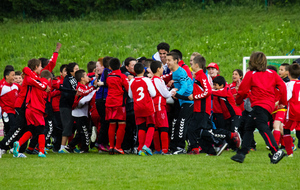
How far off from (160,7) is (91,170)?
30.2 m

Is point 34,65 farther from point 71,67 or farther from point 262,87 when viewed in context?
point 262,87

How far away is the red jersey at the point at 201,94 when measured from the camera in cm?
834

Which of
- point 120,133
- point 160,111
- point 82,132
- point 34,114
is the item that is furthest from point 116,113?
point 34,114

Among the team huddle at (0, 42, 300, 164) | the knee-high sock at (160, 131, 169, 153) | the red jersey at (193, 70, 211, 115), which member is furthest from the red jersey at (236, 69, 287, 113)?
the knee-high sock at (160, 131, 169, 153)

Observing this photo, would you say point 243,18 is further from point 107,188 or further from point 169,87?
point 107,188

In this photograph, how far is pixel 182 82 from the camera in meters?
8.80

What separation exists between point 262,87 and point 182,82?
7.29ft

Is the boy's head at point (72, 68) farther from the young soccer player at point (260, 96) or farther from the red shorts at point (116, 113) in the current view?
the young soccer player at point (260, 96)

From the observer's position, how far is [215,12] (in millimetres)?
32594

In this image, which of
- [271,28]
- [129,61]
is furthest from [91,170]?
[271,28]

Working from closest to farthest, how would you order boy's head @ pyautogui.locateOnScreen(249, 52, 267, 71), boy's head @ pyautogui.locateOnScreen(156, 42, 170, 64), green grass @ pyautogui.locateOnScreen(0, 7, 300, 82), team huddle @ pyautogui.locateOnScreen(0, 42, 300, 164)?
1. boy's head @ pyautogui.locateOnScreen(249, 52, 267, 71)
2. team huddle @ pyautogui.locateOnScreen(0, 42, 300, 164)
3. boy's head @ pyautogui.locateOnScreen(156, 42, 170, 64)
4. green grass @ pyautogui.locateOnScreen(0, 7, 300, 82)

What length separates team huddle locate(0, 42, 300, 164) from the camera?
27.8ft

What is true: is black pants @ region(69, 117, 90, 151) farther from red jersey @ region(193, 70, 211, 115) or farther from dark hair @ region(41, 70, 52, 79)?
red jersey @ region(193, 70, 211, 115)

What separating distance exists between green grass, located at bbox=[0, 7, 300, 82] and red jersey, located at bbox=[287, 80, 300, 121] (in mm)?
14172
